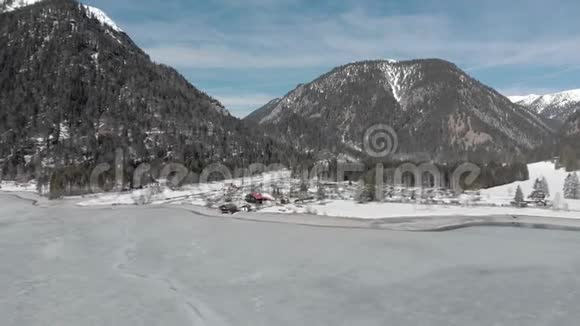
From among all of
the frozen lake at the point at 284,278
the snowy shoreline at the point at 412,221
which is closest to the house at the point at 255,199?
the snowy shoreline at the point at 412,221

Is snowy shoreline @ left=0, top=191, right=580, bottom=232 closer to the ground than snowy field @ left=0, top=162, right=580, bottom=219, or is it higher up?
closer to the ground

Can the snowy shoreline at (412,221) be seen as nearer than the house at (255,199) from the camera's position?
Yes

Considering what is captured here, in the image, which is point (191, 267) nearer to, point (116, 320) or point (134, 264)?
point (134, 264)

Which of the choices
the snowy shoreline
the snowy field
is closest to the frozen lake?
the snowy shoreline

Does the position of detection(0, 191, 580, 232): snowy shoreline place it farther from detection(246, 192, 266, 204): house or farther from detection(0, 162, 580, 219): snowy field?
detection(246, 192, 266, 204): house

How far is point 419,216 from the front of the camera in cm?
7206

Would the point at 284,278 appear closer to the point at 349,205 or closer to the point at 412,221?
the point at 412,221

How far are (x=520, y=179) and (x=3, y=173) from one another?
182m

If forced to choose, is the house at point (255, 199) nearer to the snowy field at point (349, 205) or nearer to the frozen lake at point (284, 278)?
the snowy field at point (349, 205)

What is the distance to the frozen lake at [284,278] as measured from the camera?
23.7 m

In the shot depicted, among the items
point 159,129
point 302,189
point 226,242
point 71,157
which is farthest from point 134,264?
point 159,129

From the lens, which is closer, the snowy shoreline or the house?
the snowy shoreline

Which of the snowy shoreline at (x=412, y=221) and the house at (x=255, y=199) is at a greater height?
the house at (x=255, y=199)

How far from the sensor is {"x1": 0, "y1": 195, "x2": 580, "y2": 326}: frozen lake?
2370 centimetres
